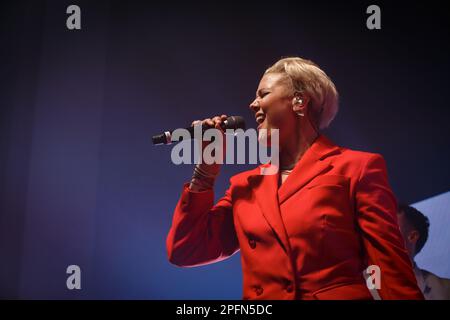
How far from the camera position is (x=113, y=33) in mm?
2180

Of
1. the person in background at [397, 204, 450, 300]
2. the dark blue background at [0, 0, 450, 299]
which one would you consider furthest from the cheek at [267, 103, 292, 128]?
the person in background at [397, 204, 450, 300]

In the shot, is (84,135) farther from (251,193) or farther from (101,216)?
(251,193)

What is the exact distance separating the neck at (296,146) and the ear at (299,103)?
0.06 meters

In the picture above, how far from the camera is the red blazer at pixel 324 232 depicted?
3.94 ft

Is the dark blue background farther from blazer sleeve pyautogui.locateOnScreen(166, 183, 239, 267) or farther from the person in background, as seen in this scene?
blazer sleeve pyautogui.locateOnScreen(166, 183, 239, 267)

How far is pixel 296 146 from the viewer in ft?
4.80

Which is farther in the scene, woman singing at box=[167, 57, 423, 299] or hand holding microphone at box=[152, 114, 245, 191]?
hand holding microphone at box=[152, 114, 245, 191]

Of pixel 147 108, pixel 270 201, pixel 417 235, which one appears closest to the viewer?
→ pixel 270 201

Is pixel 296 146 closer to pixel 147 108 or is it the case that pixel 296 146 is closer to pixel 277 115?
pixel 277 115

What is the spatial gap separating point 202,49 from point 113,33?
1.40 feet

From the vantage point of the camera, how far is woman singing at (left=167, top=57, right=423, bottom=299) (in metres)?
1.21

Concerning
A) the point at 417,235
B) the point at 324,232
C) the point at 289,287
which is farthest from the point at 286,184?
the point at 417,235

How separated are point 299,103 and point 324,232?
1.42 ft

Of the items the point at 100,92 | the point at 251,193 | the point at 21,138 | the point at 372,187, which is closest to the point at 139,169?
the point at 100,92
